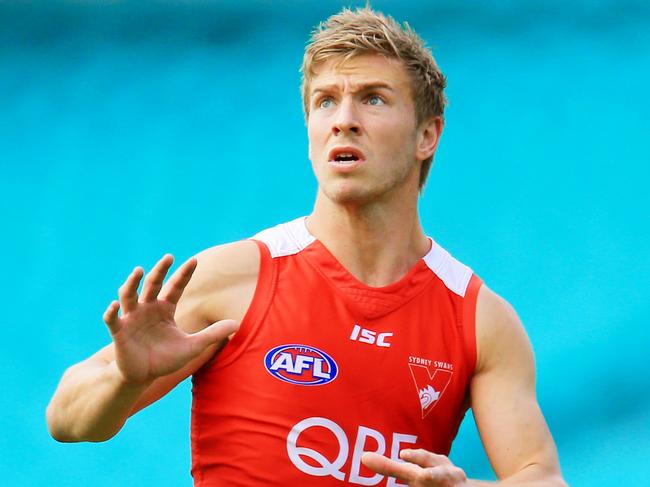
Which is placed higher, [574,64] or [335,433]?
[574,64]

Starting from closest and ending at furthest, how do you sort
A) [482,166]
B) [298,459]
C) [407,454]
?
[407,454] → [298,459] → [482,166]

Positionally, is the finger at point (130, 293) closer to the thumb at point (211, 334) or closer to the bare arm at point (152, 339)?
the bare arm at point (152, 339)

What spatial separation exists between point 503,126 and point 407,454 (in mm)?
2839

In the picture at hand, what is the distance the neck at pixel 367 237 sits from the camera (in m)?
2.75

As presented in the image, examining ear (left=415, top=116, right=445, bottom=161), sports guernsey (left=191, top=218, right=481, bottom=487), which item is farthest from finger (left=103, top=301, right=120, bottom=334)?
ear (left=415, top=116, right=445, bottom=161)

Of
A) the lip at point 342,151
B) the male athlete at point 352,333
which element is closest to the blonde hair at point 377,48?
the male athlete at point 352,333

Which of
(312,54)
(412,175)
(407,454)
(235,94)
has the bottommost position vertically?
(407,454)

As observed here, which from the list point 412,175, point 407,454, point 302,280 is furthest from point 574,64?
point 407,454

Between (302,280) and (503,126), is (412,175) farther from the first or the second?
(503,126)

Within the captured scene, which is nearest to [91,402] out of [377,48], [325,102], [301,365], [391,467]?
[301,365]

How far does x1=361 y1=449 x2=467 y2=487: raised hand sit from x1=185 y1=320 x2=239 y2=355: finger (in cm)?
36

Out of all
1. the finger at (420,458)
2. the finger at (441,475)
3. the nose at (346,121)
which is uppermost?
the nose at (346,121)

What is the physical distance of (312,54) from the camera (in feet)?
9.27

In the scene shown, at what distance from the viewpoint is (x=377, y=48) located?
109 inches
